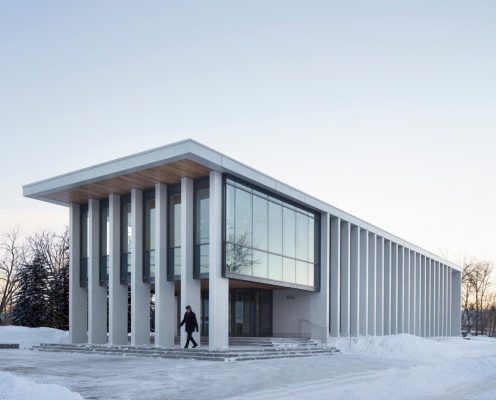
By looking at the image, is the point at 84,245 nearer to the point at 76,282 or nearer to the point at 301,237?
the point at 76,282

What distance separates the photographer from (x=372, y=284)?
125ft

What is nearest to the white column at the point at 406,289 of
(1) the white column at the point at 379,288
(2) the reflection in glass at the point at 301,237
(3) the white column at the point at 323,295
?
(1) the white column at the point at 379,288

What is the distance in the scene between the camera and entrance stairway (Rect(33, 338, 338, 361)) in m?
21.3

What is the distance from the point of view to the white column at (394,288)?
41156 millimetres

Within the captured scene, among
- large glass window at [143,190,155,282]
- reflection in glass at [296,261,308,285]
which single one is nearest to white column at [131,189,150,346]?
large glass window at [143,190,155,282]

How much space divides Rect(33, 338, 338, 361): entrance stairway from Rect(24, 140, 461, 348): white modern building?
1.60m

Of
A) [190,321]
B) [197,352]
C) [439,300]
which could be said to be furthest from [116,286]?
[439,300]

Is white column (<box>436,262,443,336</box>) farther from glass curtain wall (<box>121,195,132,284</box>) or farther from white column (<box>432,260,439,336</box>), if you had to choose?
glass curtain wall (<box>121,195,132,284</box>)

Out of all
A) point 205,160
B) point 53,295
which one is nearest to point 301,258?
point 205,160

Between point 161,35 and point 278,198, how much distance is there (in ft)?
33.5

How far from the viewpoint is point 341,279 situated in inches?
1374

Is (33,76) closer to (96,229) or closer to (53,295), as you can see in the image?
(96,229)

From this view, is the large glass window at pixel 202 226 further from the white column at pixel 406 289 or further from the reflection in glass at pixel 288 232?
the white column at pixel 406 289

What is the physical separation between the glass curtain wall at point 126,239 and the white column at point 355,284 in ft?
45.7
